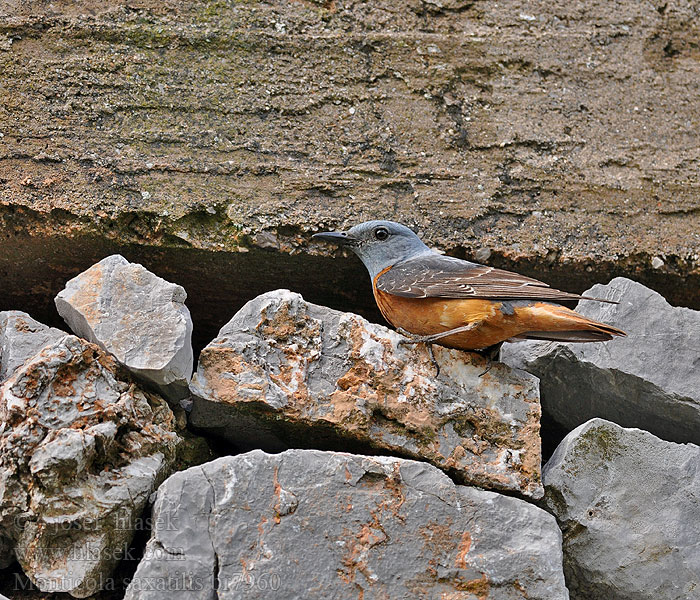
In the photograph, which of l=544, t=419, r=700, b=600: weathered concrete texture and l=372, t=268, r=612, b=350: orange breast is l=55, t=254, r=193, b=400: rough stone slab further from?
l=544, t=419, r=700, b=600: weathered concrete texture

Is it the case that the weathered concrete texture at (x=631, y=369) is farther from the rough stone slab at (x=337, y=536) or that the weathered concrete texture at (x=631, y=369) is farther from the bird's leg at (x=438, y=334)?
the rough stone slab at (x=337, y=536)

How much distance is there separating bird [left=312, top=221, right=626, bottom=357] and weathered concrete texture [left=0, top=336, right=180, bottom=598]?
1198 millimetres

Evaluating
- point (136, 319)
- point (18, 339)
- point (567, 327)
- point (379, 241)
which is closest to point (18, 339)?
point (18, 339)

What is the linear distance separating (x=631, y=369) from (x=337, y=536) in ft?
4.93

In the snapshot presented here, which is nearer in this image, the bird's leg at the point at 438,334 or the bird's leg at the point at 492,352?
the bird's leg at the point at 438,334

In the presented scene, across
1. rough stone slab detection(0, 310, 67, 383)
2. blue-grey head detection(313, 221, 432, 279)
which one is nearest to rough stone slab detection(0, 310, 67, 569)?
rough stone slab detection(0, 310, 67, 383)

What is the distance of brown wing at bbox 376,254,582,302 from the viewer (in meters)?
3.43

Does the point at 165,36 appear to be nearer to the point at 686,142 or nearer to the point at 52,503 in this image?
the point at 52,503

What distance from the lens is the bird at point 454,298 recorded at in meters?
3.39

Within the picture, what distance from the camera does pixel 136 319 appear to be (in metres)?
3.01

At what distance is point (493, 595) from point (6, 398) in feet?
5.73

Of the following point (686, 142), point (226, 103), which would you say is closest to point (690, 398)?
point (686, 142)

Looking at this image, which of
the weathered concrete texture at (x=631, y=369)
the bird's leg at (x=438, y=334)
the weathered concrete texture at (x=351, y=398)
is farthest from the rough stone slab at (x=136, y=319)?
the weathered concrete texture at (x=631, y=369)

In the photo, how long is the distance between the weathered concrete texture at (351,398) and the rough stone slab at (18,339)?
0.65 meters
